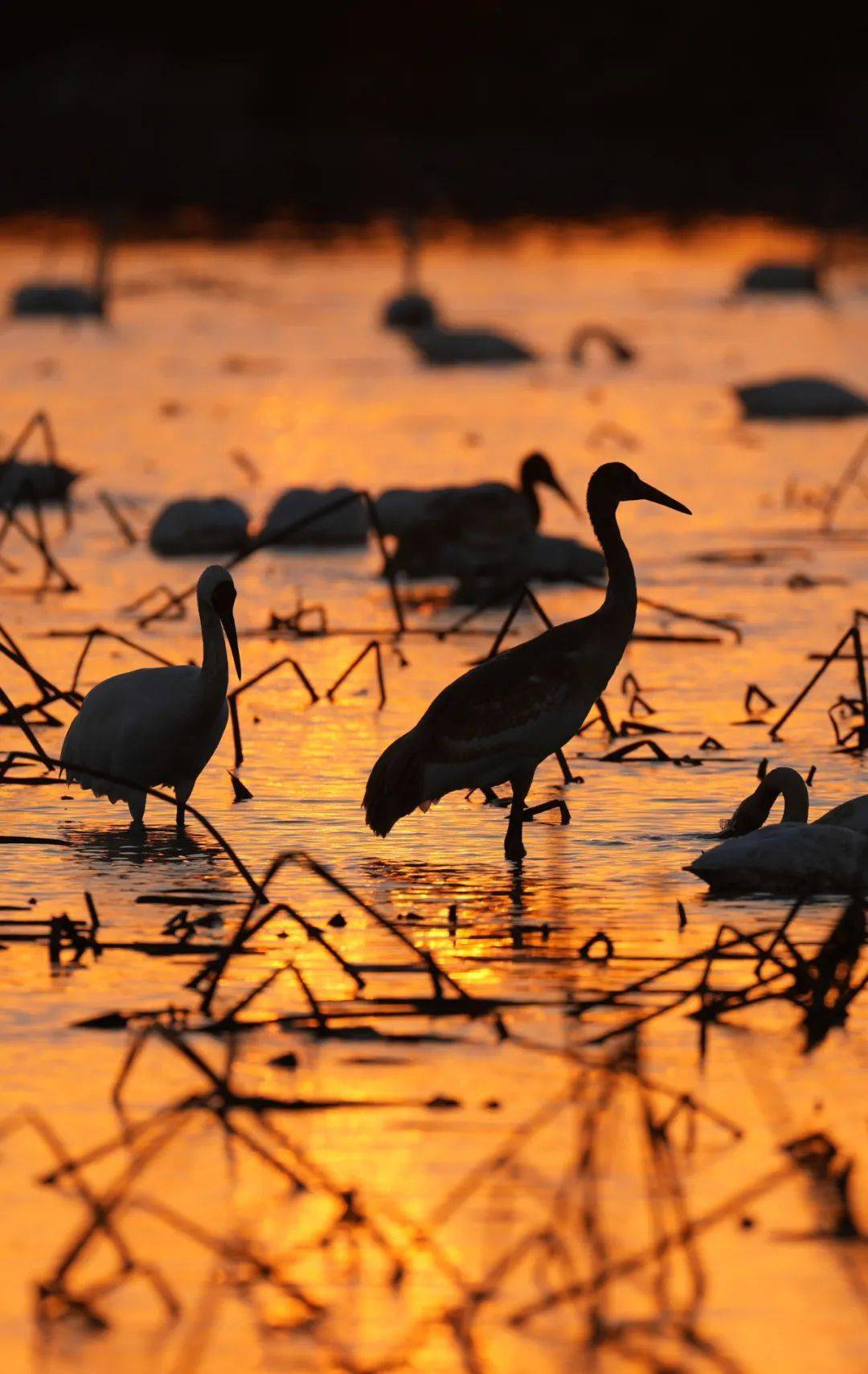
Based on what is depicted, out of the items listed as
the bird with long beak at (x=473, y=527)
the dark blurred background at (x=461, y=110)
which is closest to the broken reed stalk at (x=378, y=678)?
the bird with long beak at (x=473, y=527)

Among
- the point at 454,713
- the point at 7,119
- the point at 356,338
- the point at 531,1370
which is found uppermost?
the point at 7,119

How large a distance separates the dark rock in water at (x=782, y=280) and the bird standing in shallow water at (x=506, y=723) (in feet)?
113

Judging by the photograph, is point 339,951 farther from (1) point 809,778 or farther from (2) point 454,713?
(1) point 809,778

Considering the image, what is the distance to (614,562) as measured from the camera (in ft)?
33.1

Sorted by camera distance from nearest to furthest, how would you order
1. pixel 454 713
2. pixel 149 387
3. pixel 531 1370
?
pixel 531 1370
pixel 454 713
pixel 149 387

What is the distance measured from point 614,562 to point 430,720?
94cm

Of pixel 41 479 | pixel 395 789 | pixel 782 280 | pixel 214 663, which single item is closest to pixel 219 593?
pixel 214 663

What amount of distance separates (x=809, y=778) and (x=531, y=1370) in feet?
17.8

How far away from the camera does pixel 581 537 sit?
60.8 feet

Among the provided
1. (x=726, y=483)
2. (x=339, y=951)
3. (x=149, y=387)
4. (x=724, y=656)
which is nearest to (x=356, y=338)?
(x=149, y=387)

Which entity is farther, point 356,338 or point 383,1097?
point 356,338

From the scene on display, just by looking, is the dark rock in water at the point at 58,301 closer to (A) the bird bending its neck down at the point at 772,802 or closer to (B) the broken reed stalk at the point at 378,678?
(B) the broken reed stalk at the point at 378,678

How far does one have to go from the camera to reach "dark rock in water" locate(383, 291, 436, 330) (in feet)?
121

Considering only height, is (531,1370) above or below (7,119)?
below
